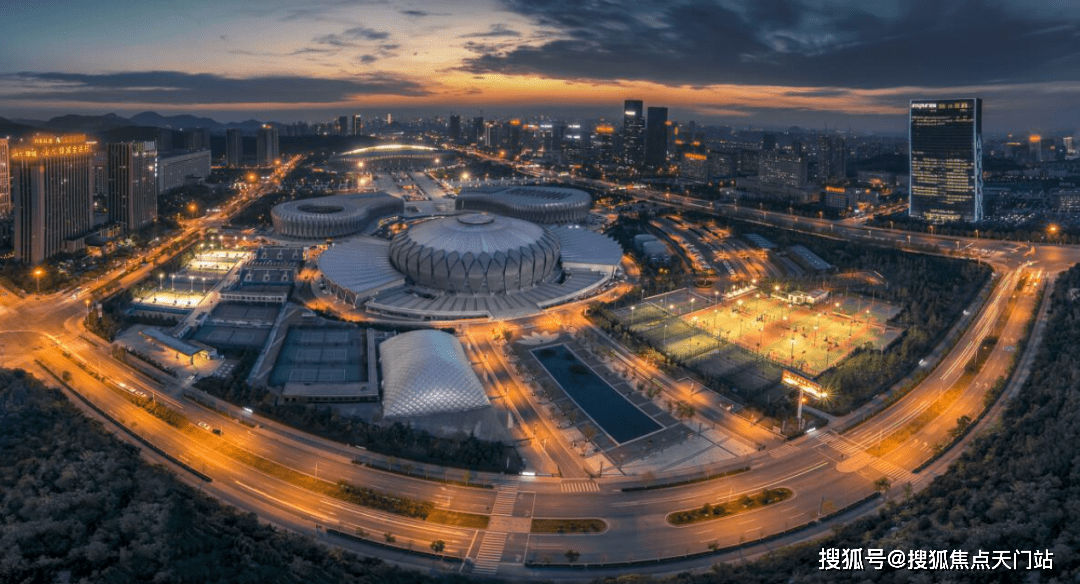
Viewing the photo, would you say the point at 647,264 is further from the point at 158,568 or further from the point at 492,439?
the point at 158,568

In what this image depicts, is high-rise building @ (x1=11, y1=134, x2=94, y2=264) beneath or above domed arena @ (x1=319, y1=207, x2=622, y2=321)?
above

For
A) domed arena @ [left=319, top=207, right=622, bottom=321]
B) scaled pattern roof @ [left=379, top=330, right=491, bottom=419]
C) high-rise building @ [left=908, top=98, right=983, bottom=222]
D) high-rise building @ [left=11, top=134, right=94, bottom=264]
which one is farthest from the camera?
high-rise building @ [left=908, top=98, right=983, bottom=222]

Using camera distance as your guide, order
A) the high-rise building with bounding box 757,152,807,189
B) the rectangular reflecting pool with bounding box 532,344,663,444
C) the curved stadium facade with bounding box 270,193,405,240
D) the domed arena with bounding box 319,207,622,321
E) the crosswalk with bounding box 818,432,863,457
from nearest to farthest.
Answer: the crosswalk with bounding box 818,432,863,457, the rectangular reflecting pool with bounding box 532,344,663,444, the domed arena with bounding box 319,207,622,321, the curved stadium facade with bounding box 270,193,405,240, the high-rise building with bounding box 757,152,807,189

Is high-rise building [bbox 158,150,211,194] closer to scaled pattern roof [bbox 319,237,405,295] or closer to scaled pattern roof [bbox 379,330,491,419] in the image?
scaled pattern roof [bbox 319,237,405,295]

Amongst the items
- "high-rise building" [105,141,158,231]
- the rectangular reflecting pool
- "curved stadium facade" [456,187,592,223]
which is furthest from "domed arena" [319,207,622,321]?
"high-rise building" [105,141,158,231]

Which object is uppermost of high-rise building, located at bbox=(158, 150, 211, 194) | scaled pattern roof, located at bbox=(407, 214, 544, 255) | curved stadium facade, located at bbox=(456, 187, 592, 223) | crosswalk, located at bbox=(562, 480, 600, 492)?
high-rise building, located at bbox=(158, 150, 211, 194)

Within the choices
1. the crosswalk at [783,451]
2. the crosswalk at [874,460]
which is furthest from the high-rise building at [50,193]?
the crosswalk at [874,460]

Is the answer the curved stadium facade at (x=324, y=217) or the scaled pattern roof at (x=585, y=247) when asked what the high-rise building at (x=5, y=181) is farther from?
the scaled pattern roof at (x=585, y=247)
